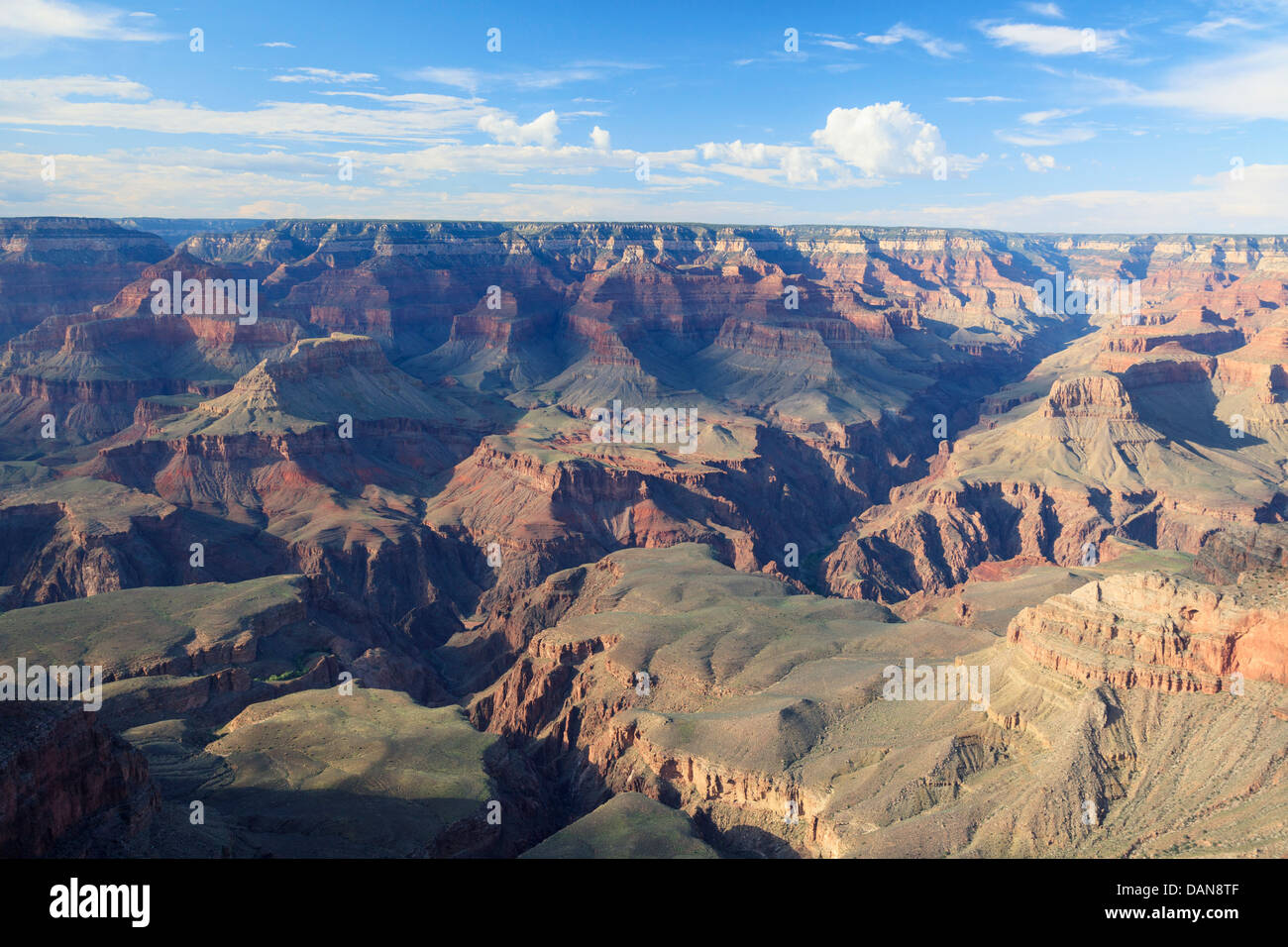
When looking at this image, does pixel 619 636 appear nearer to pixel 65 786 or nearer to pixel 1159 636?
pixel 1159 636

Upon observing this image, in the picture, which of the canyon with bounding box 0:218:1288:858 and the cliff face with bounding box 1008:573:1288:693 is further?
the cliff face with bounding box 1008:573:1288:693

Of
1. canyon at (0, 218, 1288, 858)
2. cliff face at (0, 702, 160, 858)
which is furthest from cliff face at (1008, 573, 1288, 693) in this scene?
cliff face at (0, 702, 160, 858)

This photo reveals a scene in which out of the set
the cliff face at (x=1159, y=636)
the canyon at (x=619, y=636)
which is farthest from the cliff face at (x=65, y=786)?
the cliff face at (x=1159, y=636)

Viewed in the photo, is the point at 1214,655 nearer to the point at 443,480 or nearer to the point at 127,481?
the point at 443,480

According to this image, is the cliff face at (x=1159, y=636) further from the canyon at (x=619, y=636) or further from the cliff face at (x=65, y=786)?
the cliff face at (x=65, y=786)

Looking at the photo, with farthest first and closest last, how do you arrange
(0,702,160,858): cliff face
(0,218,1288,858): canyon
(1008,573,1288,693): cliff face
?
1. (1008,573,1288,693): cliff face
2. (0,218,1288,858): canyon
3. (0,702,160,858): cliff face

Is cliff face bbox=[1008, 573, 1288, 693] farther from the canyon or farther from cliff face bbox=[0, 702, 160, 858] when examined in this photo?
cliff face bbox=[0, 702, 160, 858]

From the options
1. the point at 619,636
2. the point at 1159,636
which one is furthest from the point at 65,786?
the point at 1159,636

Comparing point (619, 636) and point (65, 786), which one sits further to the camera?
point (619, 636)

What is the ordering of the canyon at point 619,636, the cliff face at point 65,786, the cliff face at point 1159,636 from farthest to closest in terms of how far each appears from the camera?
1. the cliff face at point 1159,636
2. the canyon at point 619,636
3. the cliff face at point 65,786

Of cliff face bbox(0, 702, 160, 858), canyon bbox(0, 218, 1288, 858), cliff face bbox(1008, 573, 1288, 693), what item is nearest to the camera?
cliff face bbox(0, 702, 160, 858)
